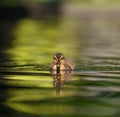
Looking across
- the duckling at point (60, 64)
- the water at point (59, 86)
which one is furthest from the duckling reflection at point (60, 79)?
the duckling at point (60, 64)

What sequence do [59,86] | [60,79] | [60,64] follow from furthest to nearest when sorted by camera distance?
1. [60,64]
2. [60,79]
3. [59,86]

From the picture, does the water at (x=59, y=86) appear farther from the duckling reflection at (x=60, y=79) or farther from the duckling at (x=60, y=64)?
the duckling at (x=60, y=64)

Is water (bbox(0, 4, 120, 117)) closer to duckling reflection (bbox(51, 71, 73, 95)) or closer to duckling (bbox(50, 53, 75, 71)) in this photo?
duckling reflection (bbox(51, 71, 73, 95))

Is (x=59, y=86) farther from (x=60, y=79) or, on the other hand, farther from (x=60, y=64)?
(x=60, y=64)

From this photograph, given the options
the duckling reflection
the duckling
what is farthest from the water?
the duckling

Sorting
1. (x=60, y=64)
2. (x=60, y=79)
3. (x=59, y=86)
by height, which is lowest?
(x=59, y=86)

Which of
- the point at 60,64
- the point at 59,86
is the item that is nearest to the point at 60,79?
the point at 59,86

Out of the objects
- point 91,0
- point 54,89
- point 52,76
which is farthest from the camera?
point 91,0

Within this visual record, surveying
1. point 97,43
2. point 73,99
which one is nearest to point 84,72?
point 73,99

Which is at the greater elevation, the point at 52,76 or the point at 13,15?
the point at 13,15

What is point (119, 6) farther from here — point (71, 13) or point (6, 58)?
point (6, 58)

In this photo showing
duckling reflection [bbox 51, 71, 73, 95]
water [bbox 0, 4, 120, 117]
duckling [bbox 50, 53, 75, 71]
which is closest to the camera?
water [bbox 0, 4, 120, 117]
